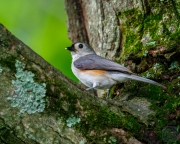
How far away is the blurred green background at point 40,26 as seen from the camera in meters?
5.73

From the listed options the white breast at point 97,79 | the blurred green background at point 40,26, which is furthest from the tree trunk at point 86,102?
the blurred green background at point 40,26

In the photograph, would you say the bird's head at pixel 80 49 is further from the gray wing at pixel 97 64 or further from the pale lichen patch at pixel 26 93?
the pale lichen patch at pixel 26 93

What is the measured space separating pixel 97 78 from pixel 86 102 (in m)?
1.68

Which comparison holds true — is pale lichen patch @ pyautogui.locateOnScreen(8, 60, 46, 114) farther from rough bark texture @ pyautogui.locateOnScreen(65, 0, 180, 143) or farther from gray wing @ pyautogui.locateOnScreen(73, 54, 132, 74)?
gray wing @ pyautogui.locateOnScreen(73, 54, 132, 74)

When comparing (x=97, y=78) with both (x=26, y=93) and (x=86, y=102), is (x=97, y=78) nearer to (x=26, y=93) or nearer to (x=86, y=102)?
(x=86, y=102)

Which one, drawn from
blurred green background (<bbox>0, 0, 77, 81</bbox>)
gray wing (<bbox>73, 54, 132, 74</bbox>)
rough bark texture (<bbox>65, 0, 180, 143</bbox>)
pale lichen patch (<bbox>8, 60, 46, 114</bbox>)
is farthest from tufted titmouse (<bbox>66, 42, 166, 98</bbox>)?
pale lichen patch (<bbox>8, 60, 46, 114</bbox>)

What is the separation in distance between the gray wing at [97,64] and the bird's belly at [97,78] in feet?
0.18

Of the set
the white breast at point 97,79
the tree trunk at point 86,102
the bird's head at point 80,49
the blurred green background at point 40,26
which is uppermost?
the blurred green background at point 40,26

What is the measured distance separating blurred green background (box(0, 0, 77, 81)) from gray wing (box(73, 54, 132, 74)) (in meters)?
0.89

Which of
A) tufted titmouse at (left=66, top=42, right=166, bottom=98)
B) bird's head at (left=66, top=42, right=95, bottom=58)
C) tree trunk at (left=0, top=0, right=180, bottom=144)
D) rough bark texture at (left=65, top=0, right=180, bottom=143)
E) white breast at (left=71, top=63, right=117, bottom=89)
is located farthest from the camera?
bird's head at (left=66, top=42, right=95, bottom=58)

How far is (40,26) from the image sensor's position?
623cm

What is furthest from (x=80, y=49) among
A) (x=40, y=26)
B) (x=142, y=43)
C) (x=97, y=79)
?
(x=142, y=43)

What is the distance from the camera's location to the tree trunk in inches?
91.6

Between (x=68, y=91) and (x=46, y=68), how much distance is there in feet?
0.73
